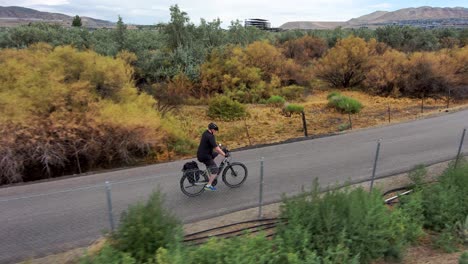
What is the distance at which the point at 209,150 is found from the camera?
8797mm

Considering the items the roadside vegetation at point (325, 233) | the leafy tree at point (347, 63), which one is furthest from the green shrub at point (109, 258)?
the leafy tree at point (347, 63)

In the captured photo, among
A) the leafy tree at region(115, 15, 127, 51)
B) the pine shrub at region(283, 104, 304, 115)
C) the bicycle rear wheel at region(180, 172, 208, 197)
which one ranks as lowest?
the pine shrub at region(283, 104, 304, 115)

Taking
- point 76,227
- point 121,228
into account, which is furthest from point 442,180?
point 76,227

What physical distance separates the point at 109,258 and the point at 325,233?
11.6 feet

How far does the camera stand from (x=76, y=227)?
756 centimetres

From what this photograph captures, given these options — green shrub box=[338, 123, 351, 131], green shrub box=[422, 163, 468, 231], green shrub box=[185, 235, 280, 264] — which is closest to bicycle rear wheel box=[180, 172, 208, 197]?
green shrub box=[185, 235, 280, 264]

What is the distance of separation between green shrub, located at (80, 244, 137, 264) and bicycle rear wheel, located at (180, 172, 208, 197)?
11.6 feet

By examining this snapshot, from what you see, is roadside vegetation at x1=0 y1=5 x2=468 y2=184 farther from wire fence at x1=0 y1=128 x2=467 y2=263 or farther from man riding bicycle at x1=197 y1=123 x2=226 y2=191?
man riding bicycle at x1=197 y1=123 x2=226 y2=191

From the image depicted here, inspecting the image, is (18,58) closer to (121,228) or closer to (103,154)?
(103,154)

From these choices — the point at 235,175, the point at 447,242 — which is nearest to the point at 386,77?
the point at 235,175

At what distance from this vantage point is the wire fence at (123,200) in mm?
7074

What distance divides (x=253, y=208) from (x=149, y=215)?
3.14 metres

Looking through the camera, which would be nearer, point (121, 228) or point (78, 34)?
point (121, 228)

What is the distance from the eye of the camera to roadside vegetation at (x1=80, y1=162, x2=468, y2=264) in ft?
Answer: 18.1
